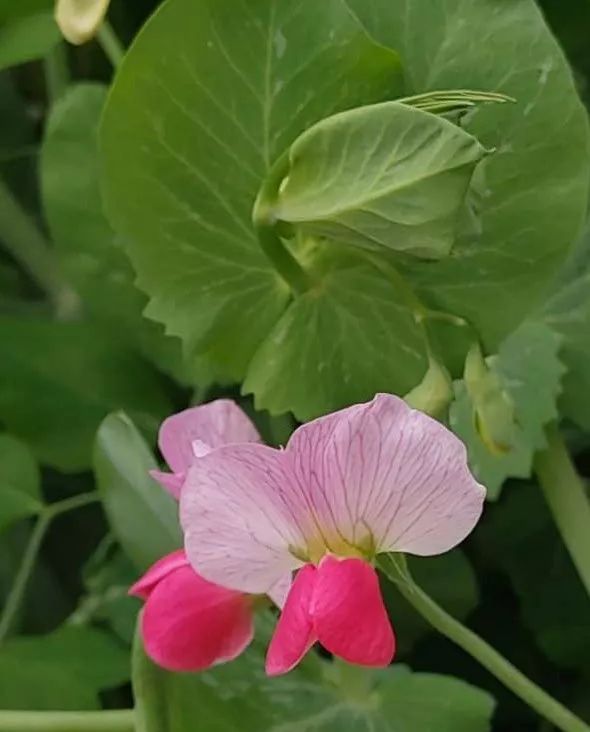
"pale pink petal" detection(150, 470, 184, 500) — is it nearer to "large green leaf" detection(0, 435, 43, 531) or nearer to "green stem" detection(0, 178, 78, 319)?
"large green leaf" detection(0, 435, 43, 531)

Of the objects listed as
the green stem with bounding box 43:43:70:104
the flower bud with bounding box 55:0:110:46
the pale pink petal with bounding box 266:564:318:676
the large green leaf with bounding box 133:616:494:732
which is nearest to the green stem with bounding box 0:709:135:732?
the large green leaf with bounding box 133:616:494:732

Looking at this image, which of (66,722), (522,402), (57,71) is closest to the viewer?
(66,722)

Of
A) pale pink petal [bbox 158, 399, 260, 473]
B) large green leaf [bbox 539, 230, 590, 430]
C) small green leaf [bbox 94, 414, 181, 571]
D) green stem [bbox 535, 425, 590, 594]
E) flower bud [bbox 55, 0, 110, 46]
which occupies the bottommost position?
→ green stem [bbox 535, 425, 590, 594]

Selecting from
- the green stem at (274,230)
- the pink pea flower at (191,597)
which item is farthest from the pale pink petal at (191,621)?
the green stem at (274,230)

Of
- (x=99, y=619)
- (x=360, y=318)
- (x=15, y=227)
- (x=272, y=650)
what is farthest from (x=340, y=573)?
(x=15, y=227)

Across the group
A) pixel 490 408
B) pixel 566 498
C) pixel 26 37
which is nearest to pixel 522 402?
pixel 566 498

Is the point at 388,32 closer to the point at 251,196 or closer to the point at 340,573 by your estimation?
the point at 251,196

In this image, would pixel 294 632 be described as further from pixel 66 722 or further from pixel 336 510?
pixel 66 722
